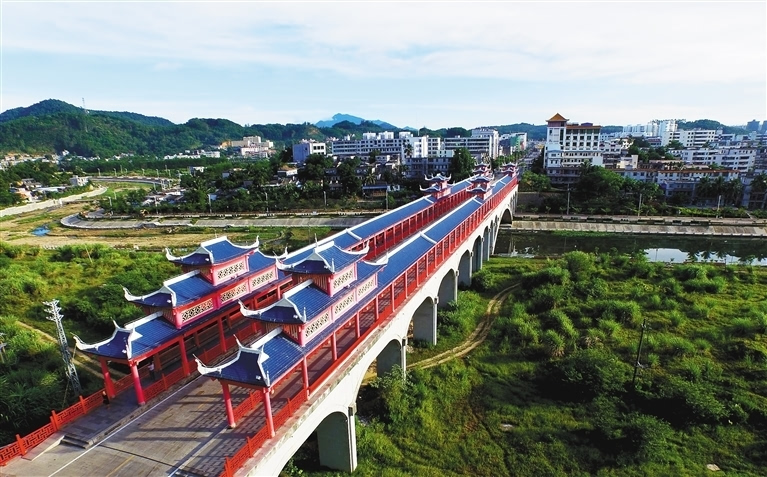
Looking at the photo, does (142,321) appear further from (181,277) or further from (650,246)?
(650,246)

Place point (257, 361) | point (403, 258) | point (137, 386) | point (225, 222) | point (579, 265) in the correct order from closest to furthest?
point (257, 361) → point (137, 386) → point (403, 258) → point (579, 265) → point (225, 222)

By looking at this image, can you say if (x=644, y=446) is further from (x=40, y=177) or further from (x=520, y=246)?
(x=40, y=177)

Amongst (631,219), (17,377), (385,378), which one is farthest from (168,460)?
(631,219)

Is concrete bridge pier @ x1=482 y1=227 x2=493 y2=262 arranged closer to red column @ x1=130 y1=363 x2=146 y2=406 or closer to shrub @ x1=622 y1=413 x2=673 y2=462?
shrub @ x1=622 y1=413 x2=673 y2=462

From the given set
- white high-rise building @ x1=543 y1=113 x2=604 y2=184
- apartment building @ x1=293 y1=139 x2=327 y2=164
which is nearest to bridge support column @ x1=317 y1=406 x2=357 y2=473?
white high-rise building @ x1=543 y1=113 x2=604 y2=184

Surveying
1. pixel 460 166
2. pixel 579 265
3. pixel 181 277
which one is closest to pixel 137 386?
pixel 181 277

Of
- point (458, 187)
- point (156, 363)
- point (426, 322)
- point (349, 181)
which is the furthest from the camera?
point (349, 181)

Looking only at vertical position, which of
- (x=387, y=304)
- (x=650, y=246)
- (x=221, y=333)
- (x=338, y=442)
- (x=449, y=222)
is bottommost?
(x=650, y=246)
